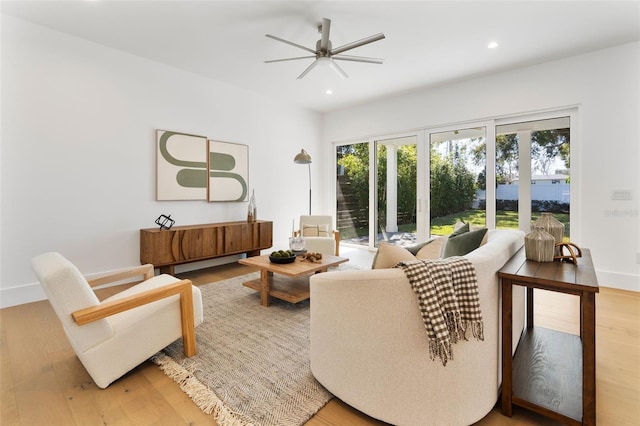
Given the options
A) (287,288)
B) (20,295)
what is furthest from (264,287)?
(20,295)

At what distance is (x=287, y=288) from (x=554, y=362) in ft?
6.95

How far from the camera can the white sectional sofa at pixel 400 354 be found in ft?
4.23

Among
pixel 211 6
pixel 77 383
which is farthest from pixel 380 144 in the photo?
pixel 77 383

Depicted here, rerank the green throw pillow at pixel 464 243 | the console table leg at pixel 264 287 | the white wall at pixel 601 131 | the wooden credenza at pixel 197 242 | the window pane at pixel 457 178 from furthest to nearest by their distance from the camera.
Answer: the window pane at pixel 457 178 < the wooden credenza at pixel 197 242 < the white wall at pixel 601 131 < the console table leg at pixel 264 287 < the green throw pillow at pixel 464 243

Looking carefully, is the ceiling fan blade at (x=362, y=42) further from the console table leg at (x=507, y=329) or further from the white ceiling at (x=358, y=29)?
the console table leg at (x=507, y=329)

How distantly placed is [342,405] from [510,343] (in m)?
0.90

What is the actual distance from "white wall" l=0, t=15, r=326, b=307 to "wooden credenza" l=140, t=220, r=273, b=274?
403 millimetres

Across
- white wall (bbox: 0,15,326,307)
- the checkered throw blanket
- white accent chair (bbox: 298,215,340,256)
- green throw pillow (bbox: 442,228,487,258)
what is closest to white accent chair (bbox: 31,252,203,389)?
the checkered throw blanket

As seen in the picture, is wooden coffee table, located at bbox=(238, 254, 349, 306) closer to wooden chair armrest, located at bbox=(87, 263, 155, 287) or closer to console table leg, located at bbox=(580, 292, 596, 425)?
wooden chair armrest, located at bbox=(87, 263, 155, 287)

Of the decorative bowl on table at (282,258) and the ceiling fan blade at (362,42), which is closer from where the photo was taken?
the ceiling fan blade at (362,42)

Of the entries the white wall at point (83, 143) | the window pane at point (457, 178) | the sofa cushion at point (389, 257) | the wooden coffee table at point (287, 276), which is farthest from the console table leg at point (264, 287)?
the window pane at point (457, 178)

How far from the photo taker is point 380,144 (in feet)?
18.2

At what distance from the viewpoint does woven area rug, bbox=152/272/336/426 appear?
1534 mm

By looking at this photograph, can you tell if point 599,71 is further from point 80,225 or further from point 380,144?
point 80,225
